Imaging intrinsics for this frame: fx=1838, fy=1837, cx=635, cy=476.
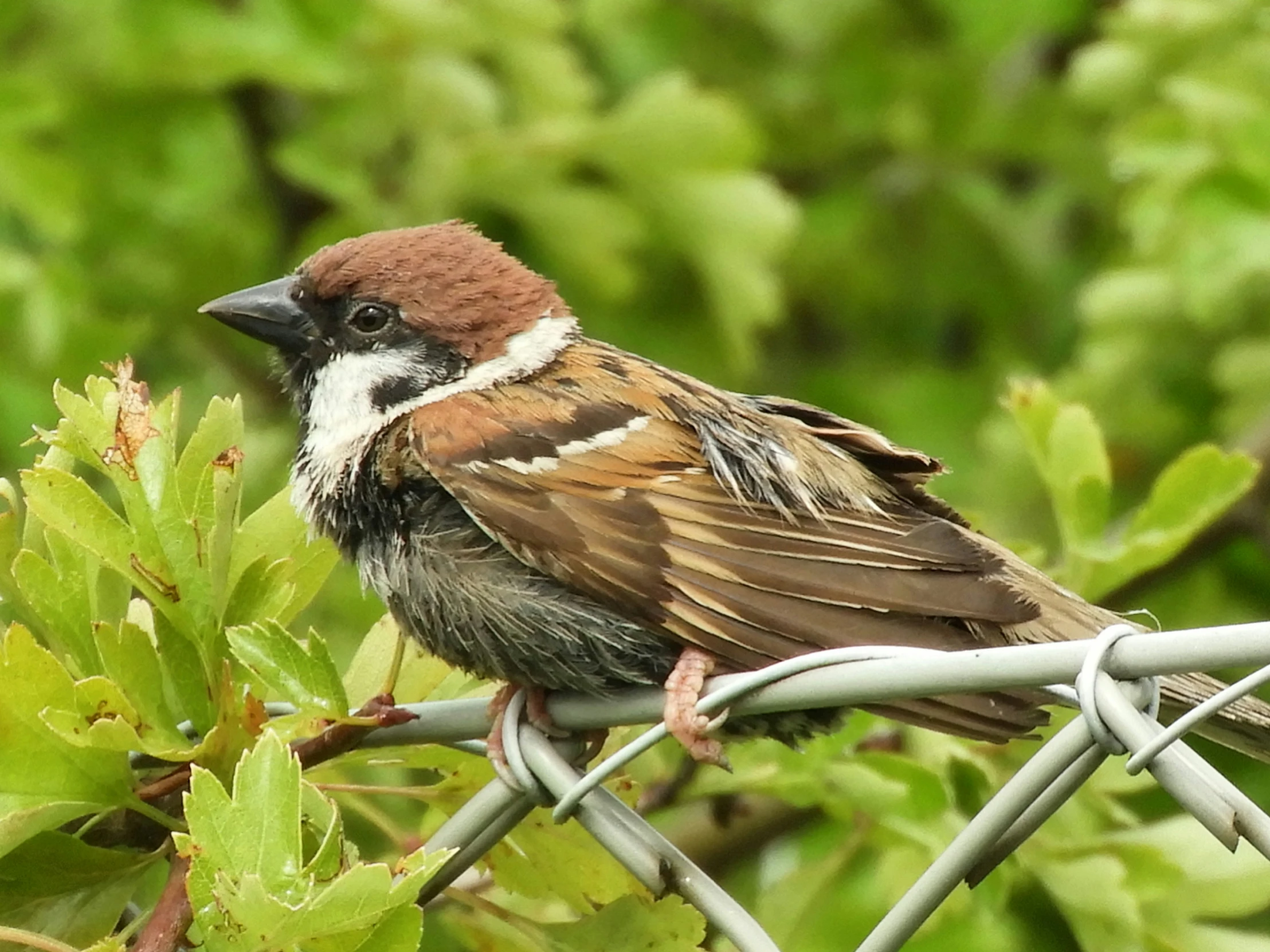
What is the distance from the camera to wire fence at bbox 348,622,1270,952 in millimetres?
1293

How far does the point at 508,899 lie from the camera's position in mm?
2393

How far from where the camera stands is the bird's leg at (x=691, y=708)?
183 centimetres

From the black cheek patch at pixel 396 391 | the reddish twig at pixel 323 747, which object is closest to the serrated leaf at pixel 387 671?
the reddish twig at pixel 323 747

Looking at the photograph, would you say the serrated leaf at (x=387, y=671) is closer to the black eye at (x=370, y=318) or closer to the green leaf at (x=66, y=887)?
the green leaf at (x=66, y=887)

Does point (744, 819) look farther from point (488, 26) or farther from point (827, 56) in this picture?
point (827, 56)

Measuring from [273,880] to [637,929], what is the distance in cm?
41

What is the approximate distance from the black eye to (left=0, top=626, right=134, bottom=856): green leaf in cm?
103

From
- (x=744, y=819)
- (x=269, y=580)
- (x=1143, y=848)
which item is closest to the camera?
(x=269, y=580)

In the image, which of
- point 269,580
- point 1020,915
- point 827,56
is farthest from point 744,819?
point 827,56

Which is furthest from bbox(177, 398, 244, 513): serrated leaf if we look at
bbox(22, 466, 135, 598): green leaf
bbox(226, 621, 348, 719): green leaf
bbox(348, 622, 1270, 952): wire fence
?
bbox(348, 622, 1270, 952): wire fence

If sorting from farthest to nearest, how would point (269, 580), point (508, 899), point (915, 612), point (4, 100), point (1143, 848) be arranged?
point (4, 100) < point (508, 899) < point (1143, 848) < point (915, 612) < point (269, 580)

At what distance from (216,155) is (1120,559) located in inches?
100.0

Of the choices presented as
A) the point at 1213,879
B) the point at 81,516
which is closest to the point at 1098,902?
the point at 1213,879

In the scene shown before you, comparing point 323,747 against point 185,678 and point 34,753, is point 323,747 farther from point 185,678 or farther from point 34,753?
point 34,753
